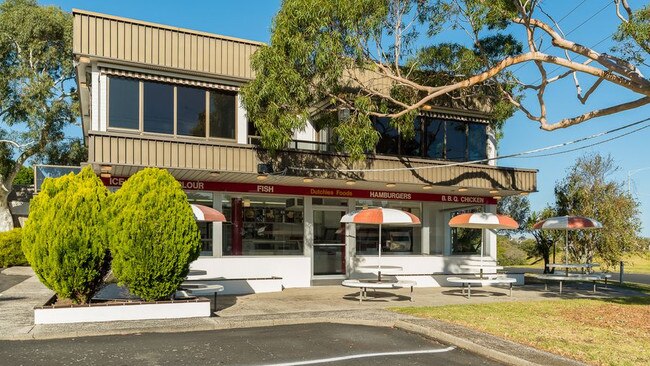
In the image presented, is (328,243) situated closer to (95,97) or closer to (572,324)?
(95,97)

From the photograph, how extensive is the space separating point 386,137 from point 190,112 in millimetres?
6554

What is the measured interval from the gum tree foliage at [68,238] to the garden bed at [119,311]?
45 cm

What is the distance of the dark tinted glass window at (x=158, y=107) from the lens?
49.8 feet

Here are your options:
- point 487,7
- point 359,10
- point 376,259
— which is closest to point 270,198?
point 376,259

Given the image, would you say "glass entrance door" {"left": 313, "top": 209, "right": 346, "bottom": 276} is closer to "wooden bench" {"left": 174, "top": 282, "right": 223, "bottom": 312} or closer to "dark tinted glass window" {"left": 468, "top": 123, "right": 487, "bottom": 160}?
"dark tinted glass window" {"left": 468, "top": 123, "right": 487, "bottom": 160}

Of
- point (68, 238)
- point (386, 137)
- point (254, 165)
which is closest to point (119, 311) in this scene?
point (68, 238)

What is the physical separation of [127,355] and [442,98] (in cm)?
1412

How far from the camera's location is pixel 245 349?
8.37 metres

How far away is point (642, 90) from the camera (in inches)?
505

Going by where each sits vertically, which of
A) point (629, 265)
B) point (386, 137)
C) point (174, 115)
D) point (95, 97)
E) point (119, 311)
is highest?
point (95, 97)

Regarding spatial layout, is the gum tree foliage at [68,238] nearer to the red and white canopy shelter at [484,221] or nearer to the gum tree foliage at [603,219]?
the red and white canopy shelter at [484,221]

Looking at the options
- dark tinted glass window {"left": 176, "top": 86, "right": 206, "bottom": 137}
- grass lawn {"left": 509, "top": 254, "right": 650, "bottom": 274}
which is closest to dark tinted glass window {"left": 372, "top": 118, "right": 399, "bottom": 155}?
dark tinted glass window {"left": 176, "top": 86, "right": 206, "bottom": 137}

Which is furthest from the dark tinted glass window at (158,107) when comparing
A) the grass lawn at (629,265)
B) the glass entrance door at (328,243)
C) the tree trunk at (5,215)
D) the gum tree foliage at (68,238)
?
the tree trunk at (5,215)

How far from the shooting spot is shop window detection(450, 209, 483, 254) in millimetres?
20766
